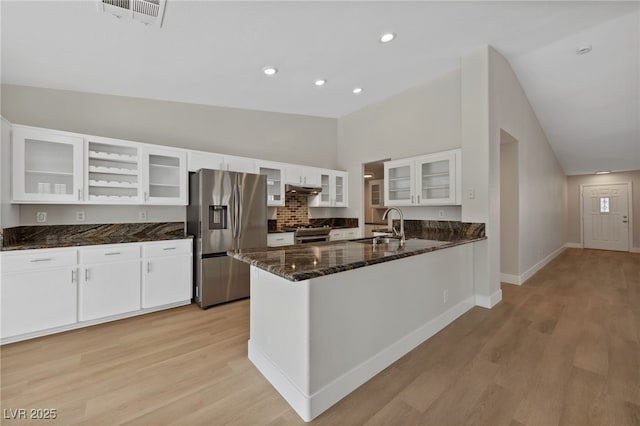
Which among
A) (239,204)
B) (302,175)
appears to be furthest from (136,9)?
(302,175)

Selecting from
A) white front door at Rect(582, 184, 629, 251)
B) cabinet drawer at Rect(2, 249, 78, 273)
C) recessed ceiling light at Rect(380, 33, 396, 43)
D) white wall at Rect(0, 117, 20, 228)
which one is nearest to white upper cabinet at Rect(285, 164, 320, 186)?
recessed ceiling light at Rect(380, 33, 396, 43)

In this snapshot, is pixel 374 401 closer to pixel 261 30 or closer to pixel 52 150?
pixel 261 30

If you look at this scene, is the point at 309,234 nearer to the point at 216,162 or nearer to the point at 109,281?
the point at 216,162

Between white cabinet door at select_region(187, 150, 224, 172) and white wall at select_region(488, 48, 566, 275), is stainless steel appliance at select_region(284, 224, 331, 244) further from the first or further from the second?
white wall at select_region(488, 48, 566, 275)

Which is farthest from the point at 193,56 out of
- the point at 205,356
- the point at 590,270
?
the point at 590,270

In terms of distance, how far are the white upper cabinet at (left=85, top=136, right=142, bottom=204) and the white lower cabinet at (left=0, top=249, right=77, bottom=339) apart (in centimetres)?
72

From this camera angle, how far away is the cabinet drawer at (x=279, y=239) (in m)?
4.05

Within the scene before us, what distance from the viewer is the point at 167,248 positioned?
10.4 ft

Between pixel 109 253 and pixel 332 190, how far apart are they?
11.3 ft

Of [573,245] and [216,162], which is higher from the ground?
[216,162]

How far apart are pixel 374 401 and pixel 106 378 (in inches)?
73.4

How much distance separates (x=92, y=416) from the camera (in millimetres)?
1556

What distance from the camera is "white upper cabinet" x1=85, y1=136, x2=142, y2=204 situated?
9.70ft

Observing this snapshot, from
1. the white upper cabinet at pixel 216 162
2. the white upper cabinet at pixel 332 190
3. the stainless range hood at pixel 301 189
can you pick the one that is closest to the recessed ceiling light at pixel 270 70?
the white upper cabinet at pixel 216 162
